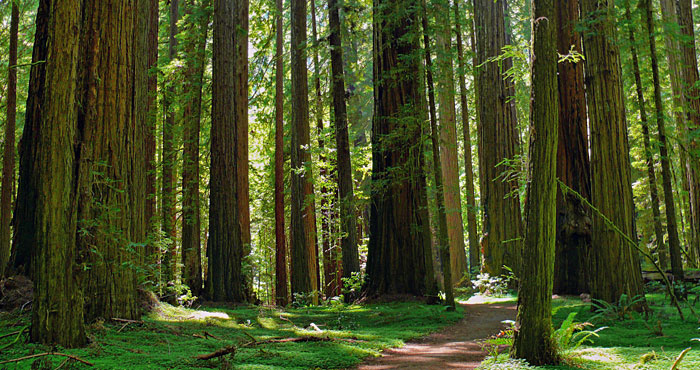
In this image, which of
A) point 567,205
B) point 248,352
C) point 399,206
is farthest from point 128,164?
point 567,205

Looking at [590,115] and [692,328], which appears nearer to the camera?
[692,328]

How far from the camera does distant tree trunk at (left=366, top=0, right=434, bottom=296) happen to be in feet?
31.4

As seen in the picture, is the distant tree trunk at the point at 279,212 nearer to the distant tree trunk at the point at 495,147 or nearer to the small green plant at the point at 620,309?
the distant tree trunk at the point at 495,147

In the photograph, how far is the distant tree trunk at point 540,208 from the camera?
12.9 feet

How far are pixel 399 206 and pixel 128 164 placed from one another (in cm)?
555

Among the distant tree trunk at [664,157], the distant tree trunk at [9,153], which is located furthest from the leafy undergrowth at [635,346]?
the distant tree trunk at [9,153]

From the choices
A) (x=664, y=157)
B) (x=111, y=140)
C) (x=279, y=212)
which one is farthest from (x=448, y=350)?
(x=279, y=212)

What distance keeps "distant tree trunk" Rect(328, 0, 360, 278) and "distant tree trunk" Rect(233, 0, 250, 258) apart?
7.59 feet

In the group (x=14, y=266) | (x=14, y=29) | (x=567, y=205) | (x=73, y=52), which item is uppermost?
(x=14, y=29)

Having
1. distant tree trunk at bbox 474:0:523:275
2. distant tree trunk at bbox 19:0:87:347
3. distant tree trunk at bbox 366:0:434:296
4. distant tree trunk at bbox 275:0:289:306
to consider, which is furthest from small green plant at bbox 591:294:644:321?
distant tree trunk at bbox 275:0:289:306

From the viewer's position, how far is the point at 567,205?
Result: 9.54 meters

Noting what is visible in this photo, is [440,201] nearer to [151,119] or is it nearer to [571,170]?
[571,170]

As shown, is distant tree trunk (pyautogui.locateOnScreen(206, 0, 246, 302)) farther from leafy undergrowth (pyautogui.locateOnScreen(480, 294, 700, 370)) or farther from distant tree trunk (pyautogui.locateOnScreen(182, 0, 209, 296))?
leafy undergrowth (pyautogui.locateOnScreen(480, 294, 700, 370))

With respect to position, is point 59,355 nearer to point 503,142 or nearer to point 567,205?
point 567,205
